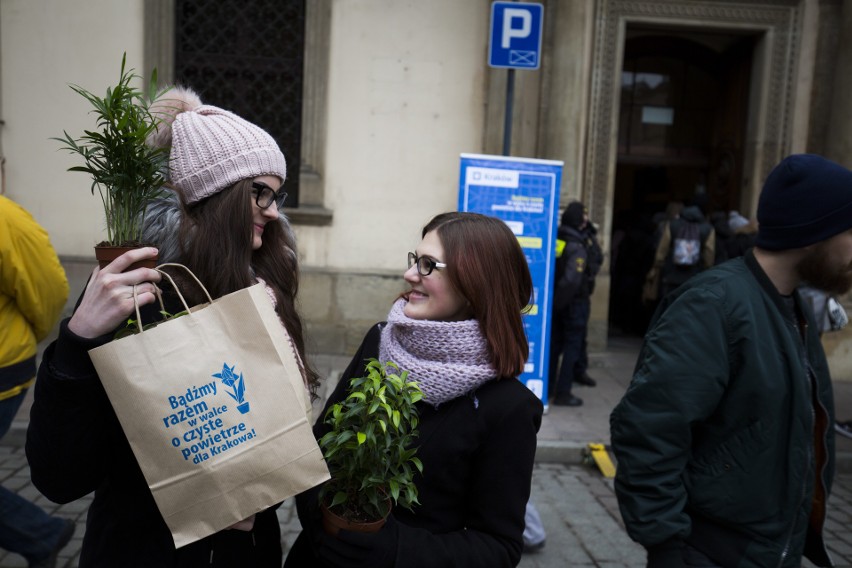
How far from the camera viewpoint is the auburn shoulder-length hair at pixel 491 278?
1.73 m

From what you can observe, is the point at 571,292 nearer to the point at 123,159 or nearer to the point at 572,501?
the point at 572,501

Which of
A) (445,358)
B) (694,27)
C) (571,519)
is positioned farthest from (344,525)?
(694,27)

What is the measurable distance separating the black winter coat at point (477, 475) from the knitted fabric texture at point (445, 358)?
0.06 metres

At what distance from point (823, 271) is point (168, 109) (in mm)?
1818

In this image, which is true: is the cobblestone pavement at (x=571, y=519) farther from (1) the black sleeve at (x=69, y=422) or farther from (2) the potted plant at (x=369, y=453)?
(2) the potted plant at (x=369, y=453)

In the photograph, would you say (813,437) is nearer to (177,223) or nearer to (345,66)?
(177,223)

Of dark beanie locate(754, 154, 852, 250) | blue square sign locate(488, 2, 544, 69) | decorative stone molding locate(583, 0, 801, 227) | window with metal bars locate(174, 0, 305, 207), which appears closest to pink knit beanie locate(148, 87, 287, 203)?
dark beanie locate(754, 154, 852, 250)

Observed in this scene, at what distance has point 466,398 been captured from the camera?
1716 mm

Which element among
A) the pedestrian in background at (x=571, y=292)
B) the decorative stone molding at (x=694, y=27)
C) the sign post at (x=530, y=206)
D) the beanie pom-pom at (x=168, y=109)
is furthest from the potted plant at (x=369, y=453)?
the decorative stone molding at (x=694, y=27)

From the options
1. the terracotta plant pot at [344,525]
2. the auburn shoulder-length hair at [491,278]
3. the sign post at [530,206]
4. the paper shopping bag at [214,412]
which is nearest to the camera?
the paper shopping bag at [214,412]

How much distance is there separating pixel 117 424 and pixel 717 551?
1564 millimetres

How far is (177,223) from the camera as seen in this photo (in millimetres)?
1658

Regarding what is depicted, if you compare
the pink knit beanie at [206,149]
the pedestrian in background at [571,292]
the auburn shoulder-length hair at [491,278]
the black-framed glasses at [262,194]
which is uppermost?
the pink knit beanie at [206,149]

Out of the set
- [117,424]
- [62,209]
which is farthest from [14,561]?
[62,209]
